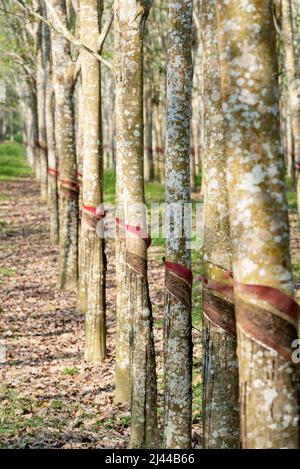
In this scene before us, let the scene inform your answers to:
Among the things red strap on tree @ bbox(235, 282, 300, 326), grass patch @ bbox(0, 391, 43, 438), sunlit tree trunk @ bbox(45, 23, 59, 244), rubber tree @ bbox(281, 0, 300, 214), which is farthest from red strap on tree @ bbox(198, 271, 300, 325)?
sunlit tree trunk @ bbox(45, 23, 59, 244)

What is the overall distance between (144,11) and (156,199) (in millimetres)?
19972

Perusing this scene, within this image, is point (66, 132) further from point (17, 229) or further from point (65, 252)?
point (17, 229)

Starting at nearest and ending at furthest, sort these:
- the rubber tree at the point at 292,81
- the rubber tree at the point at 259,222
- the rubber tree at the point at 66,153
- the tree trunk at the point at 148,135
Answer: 1. the rubber tree at the point at 259,222
2. the rubber tree at the point at 66,153
3. the rubber tree at the point at 292,81
4. the tree trunk at the point at 148,135

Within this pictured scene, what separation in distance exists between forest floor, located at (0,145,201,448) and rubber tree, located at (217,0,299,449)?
3389 mm

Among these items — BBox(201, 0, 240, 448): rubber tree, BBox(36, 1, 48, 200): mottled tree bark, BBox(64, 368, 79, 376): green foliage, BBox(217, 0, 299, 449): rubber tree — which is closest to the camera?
BBox(217, 0, 299, 449): rubber tree

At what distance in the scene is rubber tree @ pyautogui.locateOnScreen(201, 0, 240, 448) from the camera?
4.65 m

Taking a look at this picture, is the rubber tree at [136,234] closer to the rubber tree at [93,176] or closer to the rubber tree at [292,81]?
the rubber tree at [93,176]

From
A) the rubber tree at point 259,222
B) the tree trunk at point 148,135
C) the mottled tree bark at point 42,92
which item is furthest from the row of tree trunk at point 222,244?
the tree trunk at point 148,135

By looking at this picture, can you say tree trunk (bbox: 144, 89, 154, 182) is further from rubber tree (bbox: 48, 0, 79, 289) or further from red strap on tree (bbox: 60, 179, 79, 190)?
red strap on tree (bbox: 60, 179, 79, 190)

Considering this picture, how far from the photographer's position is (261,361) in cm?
362

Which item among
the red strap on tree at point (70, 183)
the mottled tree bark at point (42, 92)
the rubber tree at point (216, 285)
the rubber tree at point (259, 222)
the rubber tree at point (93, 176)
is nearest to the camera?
the rubber tree at point (259, 222)

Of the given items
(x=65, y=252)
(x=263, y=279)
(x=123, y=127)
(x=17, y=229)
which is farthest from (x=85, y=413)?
(x=17, y=229)

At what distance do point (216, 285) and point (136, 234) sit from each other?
232 centimetres

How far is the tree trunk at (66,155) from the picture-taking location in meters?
13.2
